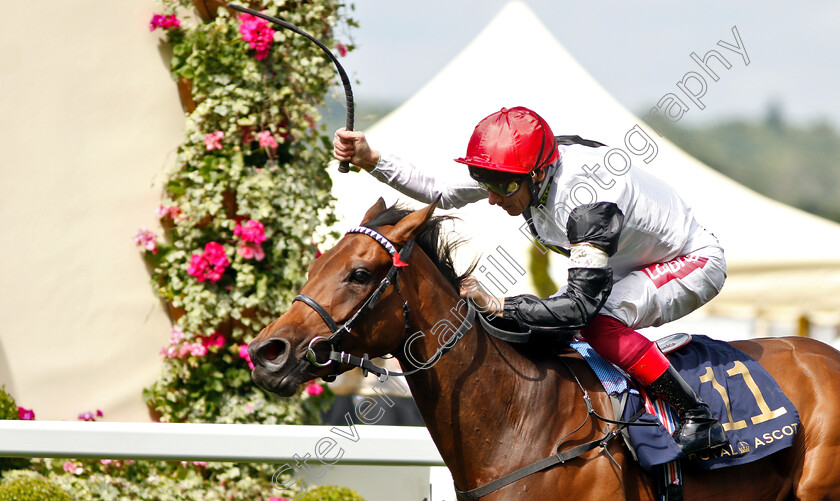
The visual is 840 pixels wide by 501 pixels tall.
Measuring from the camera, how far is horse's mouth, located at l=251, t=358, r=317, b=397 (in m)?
2.16

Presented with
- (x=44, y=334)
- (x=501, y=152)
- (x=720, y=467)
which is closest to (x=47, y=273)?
(x=44, y=334)

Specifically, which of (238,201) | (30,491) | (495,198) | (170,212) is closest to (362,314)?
(495,198)

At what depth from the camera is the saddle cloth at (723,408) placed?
2381 millimetres

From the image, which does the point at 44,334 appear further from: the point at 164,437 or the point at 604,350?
the point at 604,350

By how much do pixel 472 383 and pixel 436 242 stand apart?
0.46 meters

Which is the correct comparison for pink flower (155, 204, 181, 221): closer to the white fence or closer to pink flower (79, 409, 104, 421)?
pink flower (79, 409, 104, 421)

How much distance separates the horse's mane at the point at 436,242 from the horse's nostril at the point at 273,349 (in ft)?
1.64

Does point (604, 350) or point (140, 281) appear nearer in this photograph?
point (604, 350)

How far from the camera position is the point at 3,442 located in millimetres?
3059

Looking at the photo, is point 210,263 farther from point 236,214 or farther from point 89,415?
point 89,415

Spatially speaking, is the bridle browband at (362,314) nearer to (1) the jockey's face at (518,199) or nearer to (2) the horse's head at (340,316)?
(2) the horse's head at (340,316)

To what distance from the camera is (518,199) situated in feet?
8.06

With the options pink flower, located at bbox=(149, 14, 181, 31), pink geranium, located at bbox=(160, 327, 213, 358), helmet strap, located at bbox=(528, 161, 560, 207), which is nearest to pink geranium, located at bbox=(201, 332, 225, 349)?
pink geranium, located at bbox=(160, 327, 213, 358)

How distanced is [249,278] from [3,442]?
1873 mm
